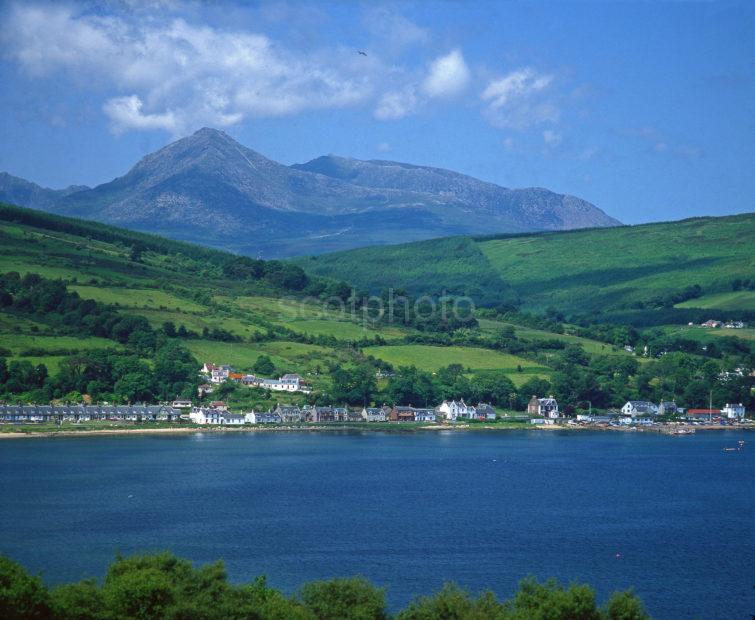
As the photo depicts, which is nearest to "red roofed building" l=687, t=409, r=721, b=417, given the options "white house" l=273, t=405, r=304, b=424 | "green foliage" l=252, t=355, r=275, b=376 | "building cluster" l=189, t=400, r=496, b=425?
"building cluster" l=189, t=400, r=496, b=425

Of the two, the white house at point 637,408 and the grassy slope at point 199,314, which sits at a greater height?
the grassy slope at point 199,314

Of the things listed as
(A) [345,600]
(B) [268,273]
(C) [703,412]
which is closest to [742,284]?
(C) [703,412]

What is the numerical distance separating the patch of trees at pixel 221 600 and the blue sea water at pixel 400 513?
15.6 ft

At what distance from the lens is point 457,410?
67438 mm

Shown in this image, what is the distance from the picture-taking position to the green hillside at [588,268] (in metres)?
112

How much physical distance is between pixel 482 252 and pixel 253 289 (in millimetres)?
59078

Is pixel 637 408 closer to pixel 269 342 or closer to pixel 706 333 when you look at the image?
pixel 269 342

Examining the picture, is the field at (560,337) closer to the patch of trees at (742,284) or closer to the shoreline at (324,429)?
the shoreline at (324,429)

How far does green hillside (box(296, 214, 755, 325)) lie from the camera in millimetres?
111562

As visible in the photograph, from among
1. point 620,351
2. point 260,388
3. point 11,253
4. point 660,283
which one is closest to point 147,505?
point 260,388

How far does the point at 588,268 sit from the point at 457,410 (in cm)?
6632

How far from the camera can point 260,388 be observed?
6512cm

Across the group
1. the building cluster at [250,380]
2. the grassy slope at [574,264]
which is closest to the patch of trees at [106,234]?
the grassy slope at [574,264]

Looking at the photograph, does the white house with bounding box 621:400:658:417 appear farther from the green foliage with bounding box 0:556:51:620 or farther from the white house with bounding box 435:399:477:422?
the green foliage with bounding box 0:556:51:620
